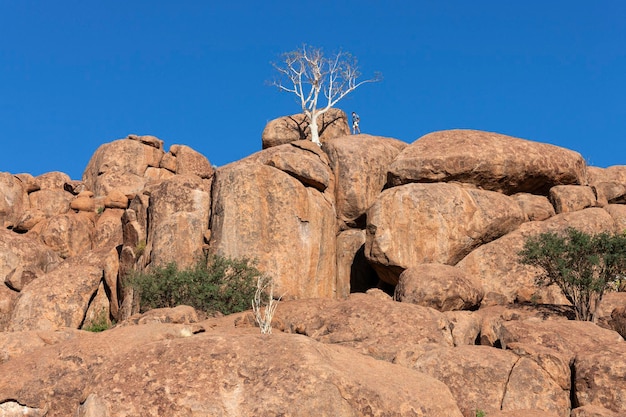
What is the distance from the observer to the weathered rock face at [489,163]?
3044 centimetres

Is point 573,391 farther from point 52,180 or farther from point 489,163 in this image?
point 52,180

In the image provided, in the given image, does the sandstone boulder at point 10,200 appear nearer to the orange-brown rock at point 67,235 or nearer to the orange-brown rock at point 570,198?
the orange-brown rock at point 67,235

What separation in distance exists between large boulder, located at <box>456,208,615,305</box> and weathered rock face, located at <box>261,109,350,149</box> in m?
16.3

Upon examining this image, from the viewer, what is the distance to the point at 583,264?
23312 mm

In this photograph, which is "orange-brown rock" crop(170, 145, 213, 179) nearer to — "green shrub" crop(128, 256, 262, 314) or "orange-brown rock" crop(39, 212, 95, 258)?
"orange-brown rock" crop(39, 212, 95, 258)

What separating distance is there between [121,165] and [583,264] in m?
25.8

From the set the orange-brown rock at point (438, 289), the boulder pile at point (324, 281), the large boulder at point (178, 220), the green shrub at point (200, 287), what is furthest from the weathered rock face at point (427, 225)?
the large boulder at point (178, 220)

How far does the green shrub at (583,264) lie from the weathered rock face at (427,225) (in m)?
4.39

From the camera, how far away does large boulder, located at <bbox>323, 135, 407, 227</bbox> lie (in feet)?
104

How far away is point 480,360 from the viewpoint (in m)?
14.3

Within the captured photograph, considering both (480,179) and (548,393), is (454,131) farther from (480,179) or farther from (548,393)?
(548,393)

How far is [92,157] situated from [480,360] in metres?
32.9

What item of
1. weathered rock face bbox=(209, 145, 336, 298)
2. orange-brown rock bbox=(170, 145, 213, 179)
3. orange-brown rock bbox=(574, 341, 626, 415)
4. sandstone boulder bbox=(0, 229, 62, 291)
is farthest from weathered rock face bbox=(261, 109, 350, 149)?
orange-brown rock bbox=(574, 341, 626, 415)

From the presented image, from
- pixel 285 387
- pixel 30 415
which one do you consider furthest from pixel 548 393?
pixel 30 415
